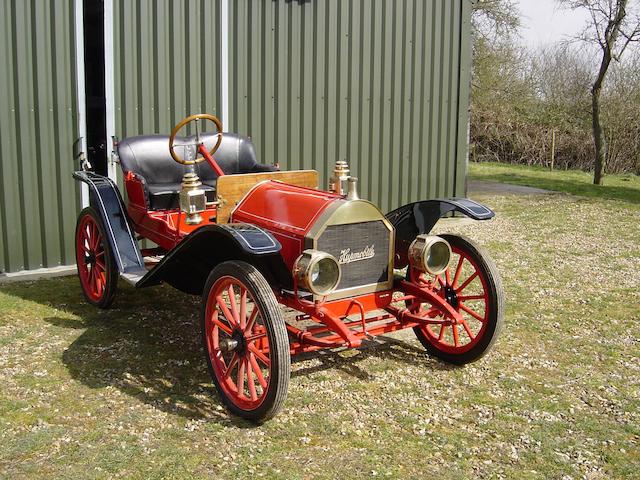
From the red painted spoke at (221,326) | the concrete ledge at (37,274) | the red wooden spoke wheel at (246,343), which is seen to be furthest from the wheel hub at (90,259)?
the red painted spoke at (221,326)

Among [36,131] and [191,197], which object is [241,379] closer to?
A: [191,197]

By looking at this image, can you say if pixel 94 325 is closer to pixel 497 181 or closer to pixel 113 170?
pixel 113 170

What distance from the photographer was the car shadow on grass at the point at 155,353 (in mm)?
3595

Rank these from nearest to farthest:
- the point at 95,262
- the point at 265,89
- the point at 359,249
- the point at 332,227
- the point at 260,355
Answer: the point at 260,355 → the point at 332,227 → the point at 359,249 → the point at 95,262 → the point at 265,89

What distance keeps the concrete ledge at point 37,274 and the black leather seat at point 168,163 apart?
5.01 feet

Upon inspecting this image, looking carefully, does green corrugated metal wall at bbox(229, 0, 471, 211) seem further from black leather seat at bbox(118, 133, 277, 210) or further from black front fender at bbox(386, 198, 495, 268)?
black front fender at bbox(386, 198, 495, 268)

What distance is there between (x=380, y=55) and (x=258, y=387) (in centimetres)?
527

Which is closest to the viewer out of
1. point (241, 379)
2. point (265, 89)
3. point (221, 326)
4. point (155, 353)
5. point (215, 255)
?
point (241, 379)

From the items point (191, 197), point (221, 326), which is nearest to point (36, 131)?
point (191, 197)

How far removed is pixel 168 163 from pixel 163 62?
1.64 m

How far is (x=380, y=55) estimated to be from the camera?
7930mm

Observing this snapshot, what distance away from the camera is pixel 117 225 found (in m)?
4.72

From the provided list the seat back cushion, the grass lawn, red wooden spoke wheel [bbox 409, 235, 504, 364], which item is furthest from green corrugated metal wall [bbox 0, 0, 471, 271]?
red wooden spoke wheel [bbox 409, 235, 504, 364]

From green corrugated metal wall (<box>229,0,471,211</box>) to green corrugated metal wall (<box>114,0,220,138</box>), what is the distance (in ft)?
0.92
